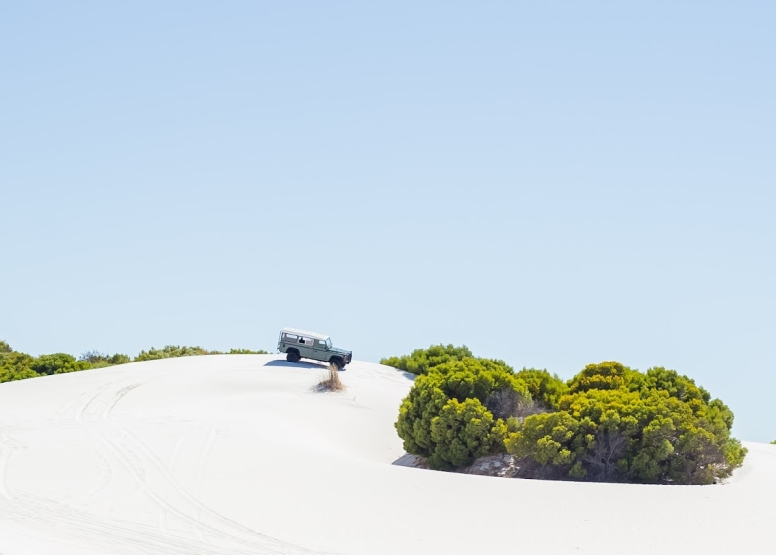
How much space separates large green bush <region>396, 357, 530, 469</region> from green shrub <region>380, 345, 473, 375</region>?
11.2 meters

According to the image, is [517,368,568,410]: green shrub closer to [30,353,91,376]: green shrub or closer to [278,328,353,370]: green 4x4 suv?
[278,328,353,370]: green 4x4 suv

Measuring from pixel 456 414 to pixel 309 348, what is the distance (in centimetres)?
1392

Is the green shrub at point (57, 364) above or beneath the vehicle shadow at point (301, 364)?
beneath

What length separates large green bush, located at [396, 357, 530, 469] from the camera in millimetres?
15344

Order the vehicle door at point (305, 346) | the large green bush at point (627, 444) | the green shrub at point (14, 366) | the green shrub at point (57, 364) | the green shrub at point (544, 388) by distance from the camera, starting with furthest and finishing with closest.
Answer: the green shrub at point (57, 364), the green shrub at point (14, 366), the vehicle door at point (305, 346), the green shrub at point (544, 388), the large green bush at point (627, 444)

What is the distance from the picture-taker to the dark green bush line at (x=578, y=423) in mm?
13938

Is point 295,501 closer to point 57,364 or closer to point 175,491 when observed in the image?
point 175,491

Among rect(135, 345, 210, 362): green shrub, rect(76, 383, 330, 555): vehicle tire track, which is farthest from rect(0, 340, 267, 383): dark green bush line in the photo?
rect(76, 383, 330, 555): vehicle tire track

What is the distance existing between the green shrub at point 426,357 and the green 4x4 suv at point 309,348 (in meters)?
1.97

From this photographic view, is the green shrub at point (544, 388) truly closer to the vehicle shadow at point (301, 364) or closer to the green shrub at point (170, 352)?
the vehicle shadow at point (301, 364)

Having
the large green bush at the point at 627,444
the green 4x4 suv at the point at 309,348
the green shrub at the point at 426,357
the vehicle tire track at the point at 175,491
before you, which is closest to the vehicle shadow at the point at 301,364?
the green 4x4 suv at the point at 309,348

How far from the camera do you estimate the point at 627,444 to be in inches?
555

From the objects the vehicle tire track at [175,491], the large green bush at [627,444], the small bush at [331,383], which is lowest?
the vehicle tire track at [175,491]

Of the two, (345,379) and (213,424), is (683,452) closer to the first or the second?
(213,424)
